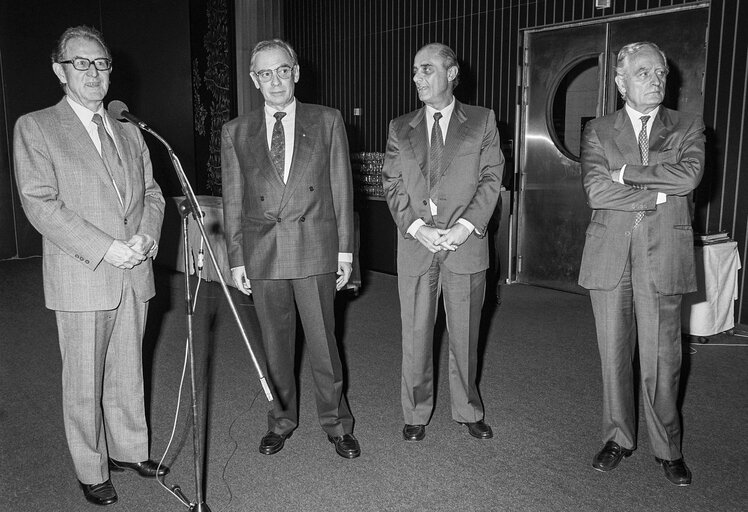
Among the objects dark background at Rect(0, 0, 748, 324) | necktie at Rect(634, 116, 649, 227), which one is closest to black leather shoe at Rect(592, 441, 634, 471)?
necktie at Rect(634, 116, 649, 227)

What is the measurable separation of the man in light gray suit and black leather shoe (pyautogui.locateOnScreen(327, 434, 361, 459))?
886 mm

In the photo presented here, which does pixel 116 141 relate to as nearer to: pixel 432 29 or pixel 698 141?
pixel 698 141

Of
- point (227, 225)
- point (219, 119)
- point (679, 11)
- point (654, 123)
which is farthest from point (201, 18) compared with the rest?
point (654, 123)

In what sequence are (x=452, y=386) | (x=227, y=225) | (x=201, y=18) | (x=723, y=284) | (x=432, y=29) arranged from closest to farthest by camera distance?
(x=227, y=225) → (x=452, y=386) → (x=723, y=284) → (x=432, y=29) → (x=201, y=18)

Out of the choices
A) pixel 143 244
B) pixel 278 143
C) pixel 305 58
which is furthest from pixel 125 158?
pixel 305 58

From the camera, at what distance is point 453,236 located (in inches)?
119

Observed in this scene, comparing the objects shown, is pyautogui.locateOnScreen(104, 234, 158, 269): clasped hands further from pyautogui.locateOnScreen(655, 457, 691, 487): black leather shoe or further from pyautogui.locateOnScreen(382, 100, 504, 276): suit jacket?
pyautogui.locateOnScreen(655, 457, 691, 487): black leather shoe

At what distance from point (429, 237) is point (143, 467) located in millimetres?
1578

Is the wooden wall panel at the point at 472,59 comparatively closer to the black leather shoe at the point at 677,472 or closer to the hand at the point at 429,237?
the black leather shoe at the point at 677,472

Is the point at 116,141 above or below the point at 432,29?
below

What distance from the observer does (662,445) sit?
2887mm

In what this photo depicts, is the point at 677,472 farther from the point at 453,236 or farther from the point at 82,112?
the point at 82,112

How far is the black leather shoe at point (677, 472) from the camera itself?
2.82 metres

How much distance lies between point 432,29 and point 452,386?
16.7 ft
